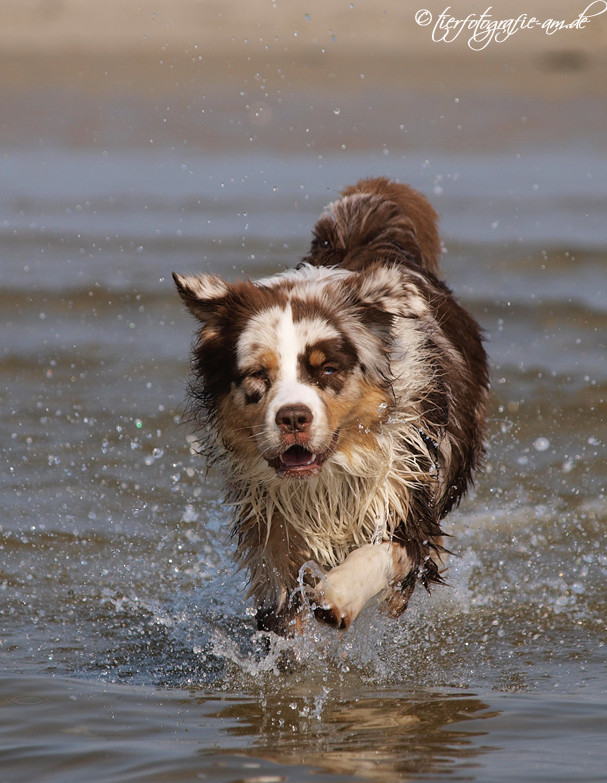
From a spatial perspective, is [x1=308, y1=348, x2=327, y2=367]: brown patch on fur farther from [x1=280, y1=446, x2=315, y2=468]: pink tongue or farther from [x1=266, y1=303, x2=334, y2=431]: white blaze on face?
[x1=280, y1=446, x2=315, y2=468]: pink tongue

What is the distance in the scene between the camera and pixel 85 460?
8242 mm

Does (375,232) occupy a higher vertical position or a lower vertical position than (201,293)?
higher

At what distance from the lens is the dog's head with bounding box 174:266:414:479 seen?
463 centimetres

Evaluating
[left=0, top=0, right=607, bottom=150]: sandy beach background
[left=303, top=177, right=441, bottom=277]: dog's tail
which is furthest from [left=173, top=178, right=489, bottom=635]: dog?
[left=0, top=0, right=607, bottom=150]: sandy beach background

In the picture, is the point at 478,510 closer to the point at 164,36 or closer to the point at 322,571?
the point at 322,571

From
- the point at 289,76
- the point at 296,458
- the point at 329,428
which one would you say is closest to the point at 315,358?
the point at 329,428

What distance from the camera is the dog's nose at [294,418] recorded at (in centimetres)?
447

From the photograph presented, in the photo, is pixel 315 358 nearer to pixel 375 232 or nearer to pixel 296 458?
pixel 296 458

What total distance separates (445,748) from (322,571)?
104 cm

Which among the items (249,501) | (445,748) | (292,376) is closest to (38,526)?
(249,501)

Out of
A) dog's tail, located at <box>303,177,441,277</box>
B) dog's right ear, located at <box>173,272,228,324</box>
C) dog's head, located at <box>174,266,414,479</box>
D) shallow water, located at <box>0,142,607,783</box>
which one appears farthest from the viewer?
dog's tail, located at <box>303,177,441,277</box>

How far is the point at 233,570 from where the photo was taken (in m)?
6.65

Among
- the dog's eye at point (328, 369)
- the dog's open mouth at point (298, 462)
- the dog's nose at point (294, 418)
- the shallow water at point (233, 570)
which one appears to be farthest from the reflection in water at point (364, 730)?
the dog's eye at point (328, 369)

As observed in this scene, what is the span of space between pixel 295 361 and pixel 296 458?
1.27 feet
